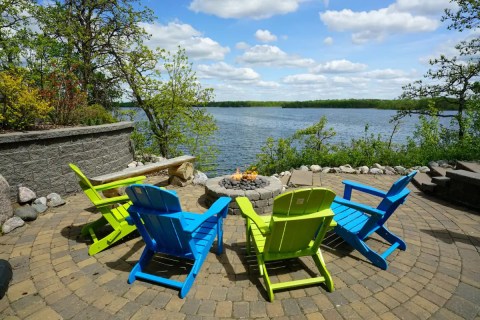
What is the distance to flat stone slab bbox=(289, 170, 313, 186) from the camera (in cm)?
618

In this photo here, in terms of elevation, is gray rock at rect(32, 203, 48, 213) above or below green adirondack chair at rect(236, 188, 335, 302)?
below

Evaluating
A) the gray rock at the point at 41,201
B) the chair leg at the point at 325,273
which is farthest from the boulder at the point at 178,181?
the chair leg at the point at 325,273

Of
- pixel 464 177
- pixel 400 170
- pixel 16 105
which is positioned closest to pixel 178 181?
pixel 16 105

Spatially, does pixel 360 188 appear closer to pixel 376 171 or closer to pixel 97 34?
pixel 376 171

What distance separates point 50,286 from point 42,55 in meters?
6.42

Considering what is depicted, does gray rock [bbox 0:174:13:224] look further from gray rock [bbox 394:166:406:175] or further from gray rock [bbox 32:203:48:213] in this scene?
gray rock [bbox 394:166:406:175]

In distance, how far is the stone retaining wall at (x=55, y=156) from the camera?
4.57 m

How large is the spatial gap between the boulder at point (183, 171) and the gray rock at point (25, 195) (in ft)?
8.50

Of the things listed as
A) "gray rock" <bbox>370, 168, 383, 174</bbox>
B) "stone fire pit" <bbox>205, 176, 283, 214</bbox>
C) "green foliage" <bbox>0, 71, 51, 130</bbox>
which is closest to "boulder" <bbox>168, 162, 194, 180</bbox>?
"stone fire pit" <bbox>205, 176, 283, 214</bbox>

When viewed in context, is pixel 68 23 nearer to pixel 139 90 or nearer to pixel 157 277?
pixel 139 90

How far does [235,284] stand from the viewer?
2666 mm

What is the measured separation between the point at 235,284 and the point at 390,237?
213 centimetres

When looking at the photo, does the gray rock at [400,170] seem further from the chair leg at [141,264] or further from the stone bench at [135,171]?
the chair leg at [141,264]

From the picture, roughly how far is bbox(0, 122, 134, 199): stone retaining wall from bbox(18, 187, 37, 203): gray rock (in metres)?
0.12
